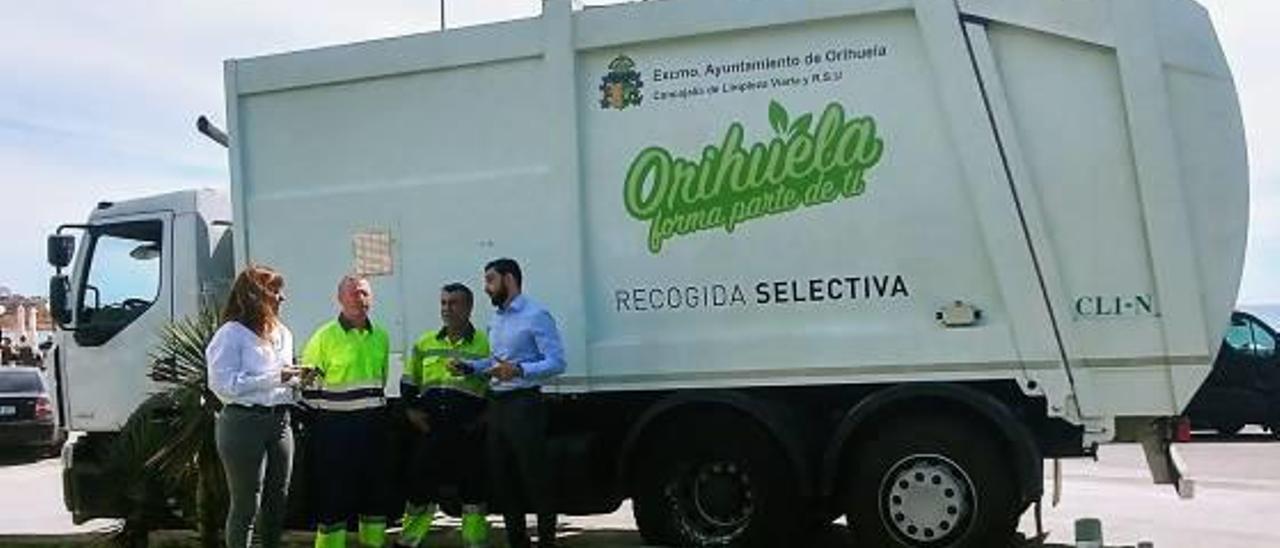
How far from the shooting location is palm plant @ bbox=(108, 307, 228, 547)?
7605 millimetres

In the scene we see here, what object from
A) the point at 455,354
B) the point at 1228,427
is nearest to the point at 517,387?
the point at 455,354

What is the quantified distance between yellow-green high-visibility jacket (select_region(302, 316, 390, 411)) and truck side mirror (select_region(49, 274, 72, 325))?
8.58 ft

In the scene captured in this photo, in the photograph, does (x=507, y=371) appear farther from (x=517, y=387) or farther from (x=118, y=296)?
(x=118, y=296)

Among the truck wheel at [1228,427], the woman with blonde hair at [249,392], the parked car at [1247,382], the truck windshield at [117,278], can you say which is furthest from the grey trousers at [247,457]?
the truck wheel at [1228,427]

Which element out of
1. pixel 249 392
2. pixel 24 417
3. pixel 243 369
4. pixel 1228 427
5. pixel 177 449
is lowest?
pixel 1228 427

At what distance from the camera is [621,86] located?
25.9 feet

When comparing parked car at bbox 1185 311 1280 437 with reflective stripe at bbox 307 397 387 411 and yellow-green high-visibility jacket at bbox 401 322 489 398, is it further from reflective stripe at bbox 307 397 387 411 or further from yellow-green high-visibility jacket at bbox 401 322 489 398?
reflective stripe at bbox 307 397 387 411

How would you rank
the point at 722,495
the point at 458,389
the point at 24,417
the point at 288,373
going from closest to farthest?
1. the point at 288,373
2. the point at 722,495
3. the point at 458,389
4. the point at 24,417

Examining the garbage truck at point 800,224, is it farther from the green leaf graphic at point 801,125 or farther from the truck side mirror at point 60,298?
the truck side mirror at point 60,298

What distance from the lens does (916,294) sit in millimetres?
7254

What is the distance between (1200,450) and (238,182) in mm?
10804

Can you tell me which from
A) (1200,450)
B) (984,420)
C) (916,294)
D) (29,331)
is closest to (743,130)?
(916,294)

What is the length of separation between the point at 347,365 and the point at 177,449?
1.07m

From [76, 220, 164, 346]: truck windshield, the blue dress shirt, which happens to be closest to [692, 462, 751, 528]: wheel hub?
the blue dress shirt
